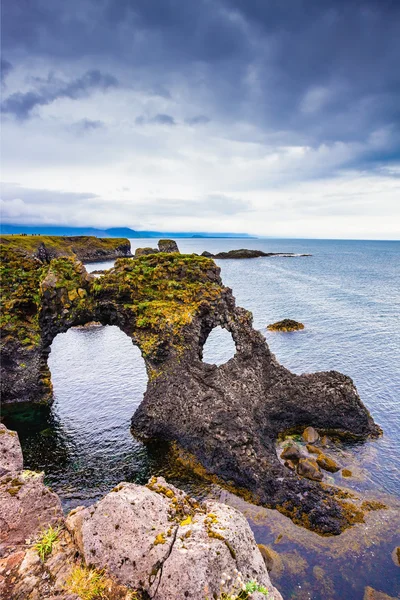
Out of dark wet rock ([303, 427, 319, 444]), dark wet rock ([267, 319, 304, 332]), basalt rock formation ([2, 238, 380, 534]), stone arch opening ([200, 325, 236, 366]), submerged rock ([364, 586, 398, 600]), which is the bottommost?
stone arch opening ([200, 325, 236, 366])

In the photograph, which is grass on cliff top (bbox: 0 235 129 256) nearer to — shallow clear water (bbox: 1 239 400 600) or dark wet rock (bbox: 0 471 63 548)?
shallow clear water (bbox: 1 239 400 600)

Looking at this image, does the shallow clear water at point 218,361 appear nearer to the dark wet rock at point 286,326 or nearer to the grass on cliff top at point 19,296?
the dark wet rock at point 286,326

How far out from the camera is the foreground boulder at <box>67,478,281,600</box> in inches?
386

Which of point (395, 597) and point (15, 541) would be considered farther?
point (395, 597)

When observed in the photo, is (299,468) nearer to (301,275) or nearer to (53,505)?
(53,505)

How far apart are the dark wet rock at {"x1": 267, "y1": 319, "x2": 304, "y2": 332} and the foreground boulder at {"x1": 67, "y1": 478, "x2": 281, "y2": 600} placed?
5482 centimetres

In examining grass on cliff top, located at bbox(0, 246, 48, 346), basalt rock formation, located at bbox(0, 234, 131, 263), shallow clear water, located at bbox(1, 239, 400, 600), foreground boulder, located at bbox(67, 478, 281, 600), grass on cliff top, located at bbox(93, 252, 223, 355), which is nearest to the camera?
foreground boulder, located at bbox(67, 478, 281, 600)

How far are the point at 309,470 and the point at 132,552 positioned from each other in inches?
759

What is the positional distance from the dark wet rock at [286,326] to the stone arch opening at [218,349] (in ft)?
29.2

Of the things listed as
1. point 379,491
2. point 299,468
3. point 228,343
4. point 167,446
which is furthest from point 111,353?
point 379,491

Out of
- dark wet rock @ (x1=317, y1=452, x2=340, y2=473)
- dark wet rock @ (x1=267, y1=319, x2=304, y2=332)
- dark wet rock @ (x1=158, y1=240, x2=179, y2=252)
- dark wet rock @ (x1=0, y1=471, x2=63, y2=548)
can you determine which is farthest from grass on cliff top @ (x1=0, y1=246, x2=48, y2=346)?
dark wet rock @ (x1=158, y1=240, x2=179, y2=252)

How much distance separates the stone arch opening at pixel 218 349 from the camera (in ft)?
172

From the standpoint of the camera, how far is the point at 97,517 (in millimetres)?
11258

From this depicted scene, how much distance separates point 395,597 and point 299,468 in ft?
32.0
